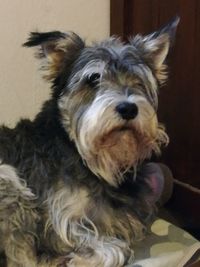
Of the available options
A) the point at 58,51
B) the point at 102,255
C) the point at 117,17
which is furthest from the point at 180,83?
the point at 102,255

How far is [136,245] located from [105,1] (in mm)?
1108

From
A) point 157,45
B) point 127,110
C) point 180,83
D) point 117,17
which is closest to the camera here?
point 127,110

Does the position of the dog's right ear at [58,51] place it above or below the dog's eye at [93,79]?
above

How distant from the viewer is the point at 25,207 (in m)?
1.63

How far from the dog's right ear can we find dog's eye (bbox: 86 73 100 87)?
4.1 inches

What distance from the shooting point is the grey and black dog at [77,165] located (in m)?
1.57

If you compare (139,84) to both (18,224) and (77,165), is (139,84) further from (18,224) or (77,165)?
(18,224)

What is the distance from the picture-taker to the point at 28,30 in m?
2.21

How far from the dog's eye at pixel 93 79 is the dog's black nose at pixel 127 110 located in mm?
139

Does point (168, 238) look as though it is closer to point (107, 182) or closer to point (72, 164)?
point (107, 182)

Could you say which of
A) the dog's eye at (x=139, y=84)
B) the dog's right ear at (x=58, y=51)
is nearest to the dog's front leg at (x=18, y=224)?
the dog's right ear at (x=58, y=51)

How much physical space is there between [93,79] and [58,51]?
16cm

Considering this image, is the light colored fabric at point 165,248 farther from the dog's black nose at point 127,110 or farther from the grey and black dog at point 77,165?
the dog's black nose at point 127,110

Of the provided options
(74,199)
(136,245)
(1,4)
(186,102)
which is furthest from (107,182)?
(1,4)
